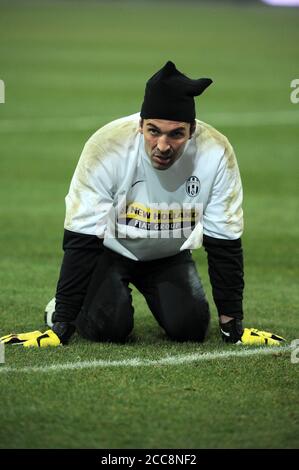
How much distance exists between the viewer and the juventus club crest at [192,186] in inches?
250

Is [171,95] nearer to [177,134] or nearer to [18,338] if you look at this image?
[177,134]

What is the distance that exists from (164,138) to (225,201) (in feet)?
1.77

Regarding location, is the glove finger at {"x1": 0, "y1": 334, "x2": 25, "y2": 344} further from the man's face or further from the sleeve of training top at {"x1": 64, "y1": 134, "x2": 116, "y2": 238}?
the man's face

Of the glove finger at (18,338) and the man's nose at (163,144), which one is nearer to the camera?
the man's nose at (163,144)

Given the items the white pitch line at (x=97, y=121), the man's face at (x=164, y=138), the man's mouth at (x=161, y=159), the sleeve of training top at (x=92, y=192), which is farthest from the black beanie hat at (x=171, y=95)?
the white pitch line at (x=97, y=121)

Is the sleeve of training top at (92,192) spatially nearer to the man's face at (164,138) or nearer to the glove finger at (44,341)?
the man's face at (164,138)

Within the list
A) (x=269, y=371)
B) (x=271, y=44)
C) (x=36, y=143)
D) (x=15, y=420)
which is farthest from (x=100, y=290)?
(x=271, y=44)

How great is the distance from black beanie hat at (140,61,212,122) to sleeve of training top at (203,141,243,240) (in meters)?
0.39

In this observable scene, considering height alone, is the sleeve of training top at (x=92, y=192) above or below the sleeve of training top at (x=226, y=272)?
above

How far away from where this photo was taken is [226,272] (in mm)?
6422

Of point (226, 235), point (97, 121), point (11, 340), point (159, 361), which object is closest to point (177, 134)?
point (226, 235)

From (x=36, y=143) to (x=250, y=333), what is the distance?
31.2 ft

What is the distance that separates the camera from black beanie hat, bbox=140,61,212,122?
5988 mm
